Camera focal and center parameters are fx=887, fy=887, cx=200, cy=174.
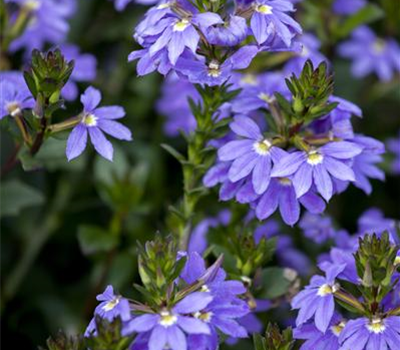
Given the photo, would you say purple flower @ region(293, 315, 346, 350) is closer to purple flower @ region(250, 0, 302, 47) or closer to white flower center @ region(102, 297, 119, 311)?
white flower center @ region(102, 297, 119, 311)

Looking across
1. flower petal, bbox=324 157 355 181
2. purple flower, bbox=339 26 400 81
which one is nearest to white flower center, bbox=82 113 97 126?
flower petal, bbox=324 157 355 181

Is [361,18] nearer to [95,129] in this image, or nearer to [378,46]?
[378,46]

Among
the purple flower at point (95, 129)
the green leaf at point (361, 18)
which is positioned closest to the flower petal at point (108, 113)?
the purple flower at point (95, 129)

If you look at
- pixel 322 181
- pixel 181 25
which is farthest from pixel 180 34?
pixel 322 181

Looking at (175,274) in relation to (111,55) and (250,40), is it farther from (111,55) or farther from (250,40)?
(111,55)

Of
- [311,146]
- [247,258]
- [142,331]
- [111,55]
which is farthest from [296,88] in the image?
[111,55]

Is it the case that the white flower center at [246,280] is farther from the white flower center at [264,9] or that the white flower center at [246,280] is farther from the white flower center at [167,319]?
the white flower center at [264,9]
